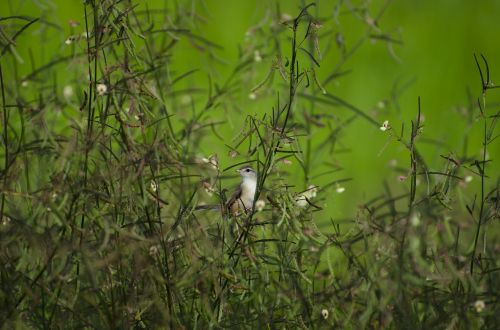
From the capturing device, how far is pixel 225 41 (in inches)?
267

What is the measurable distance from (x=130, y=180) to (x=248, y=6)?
4.99 meters

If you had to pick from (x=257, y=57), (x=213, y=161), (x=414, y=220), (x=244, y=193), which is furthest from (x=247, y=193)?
(x=414, y=220)

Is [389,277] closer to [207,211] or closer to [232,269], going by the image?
[232,269]

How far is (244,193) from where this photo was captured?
3238 mm

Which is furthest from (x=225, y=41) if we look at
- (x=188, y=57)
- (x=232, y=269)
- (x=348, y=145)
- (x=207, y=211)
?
(x=232, y=269)

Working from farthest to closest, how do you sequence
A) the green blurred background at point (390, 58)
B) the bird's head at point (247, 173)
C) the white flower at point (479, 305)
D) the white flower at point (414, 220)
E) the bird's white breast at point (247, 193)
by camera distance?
the green blurred background at point (390, 58), the bird's head at point (247, 173), the bird's white breast at point (247, 193), the white flower at point (479, 305), the white flower at point (414, 220)

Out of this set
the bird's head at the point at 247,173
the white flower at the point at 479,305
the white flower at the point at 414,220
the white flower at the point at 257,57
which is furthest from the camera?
the white flower at the point at 257,57

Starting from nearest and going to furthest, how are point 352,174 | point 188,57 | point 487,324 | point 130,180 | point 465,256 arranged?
point 130,180 → point 487,324 → point 465,256 → point 352,174 → point 188,57

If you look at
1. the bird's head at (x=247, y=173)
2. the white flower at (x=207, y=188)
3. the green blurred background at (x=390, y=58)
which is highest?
the green blurred background at (x=390, y=58)

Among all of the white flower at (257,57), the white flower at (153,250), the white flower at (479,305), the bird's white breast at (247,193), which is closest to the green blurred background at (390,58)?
the white flower at (257,57)

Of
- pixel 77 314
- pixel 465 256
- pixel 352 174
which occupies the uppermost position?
pixel 352 174

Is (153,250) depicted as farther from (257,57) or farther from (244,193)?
(257,57)

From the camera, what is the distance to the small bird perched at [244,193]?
10.3 ft

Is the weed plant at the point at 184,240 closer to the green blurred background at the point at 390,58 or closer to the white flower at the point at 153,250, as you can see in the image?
the white flower at the point at 153,250
